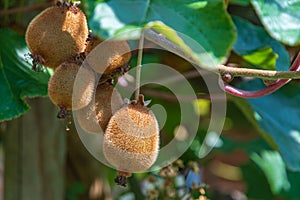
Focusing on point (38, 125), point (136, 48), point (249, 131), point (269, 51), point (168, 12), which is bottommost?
point (249, 131)

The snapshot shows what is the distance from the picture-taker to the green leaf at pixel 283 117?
101 cm

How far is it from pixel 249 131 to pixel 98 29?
1.13m

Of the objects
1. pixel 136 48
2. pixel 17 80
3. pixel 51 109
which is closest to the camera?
pixel 136 48

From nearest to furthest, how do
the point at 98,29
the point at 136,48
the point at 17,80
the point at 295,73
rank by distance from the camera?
1. the point at 98,29
2. the point at 295,73
3. the point at 136,48
4. the point at 17,80

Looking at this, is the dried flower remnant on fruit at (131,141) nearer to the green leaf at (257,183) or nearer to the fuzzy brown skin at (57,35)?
the fuzzy brown skin at (57,35)

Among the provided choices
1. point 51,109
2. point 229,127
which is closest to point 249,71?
point 51,109

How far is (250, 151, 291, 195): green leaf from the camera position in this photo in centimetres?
143

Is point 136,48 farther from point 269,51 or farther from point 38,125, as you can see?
point 38,125

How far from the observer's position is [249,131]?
1.70 m

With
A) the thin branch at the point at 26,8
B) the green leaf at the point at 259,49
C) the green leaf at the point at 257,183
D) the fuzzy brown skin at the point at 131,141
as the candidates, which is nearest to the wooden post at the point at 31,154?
the thin branch at the point at 26,8

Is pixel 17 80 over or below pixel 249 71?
below

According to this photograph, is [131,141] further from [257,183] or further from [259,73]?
[257,183]

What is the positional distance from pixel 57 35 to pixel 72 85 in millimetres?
60

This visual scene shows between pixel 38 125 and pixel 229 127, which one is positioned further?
pixel 229 127
